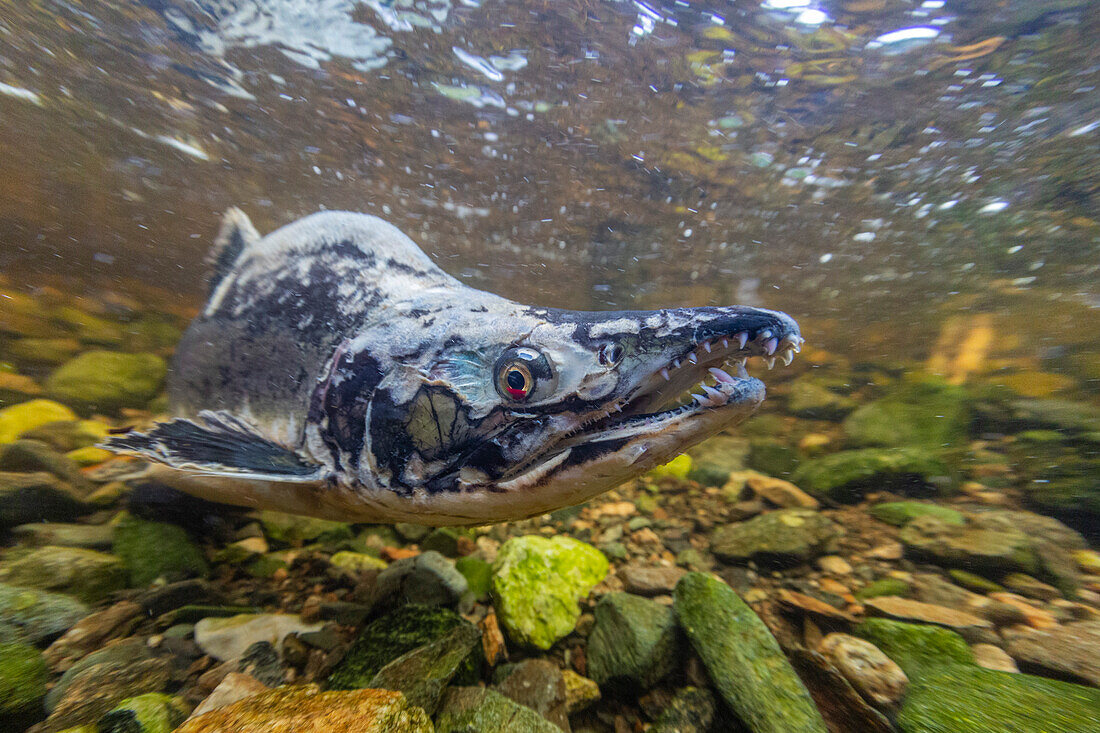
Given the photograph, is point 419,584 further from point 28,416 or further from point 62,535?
point 28,416

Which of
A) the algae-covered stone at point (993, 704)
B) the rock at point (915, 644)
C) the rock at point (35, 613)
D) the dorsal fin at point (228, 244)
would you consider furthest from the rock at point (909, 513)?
the dorsal fin at point (228, 244)

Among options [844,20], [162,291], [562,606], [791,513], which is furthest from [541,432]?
[162,291]

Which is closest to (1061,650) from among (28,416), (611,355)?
(611,355)

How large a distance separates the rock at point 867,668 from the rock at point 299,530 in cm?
338

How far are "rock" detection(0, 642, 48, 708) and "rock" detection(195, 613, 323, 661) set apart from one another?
499mm

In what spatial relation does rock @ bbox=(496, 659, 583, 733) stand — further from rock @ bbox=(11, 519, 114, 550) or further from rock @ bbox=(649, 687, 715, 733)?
rock @ bbox=(11, 519, 114, 550)

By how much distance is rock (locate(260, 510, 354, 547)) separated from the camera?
118 inches

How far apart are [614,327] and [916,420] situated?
6.33m

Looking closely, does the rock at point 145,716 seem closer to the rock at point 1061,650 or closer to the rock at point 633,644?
the rock at point 633,644

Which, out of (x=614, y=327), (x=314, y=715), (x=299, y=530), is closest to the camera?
(x=314, y=715)

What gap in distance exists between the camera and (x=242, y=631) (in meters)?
2.02

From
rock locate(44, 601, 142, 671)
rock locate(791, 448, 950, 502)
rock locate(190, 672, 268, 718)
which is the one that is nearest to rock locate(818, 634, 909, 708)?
rock locate(791, 448, 950, 502)

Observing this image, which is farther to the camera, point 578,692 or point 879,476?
point 879,476

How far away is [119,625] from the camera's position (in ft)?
6.56
